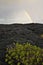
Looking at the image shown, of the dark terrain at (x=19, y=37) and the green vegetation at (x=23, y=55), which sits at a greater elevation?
the dark terrain at (x=19, y=37)

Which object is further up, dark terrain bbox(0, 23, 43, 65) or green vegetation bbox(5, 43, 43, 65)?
dark terrain bbox(0, 23, 43, 65)

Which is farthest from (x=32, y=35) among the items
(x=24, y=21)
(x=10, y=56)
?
(x=24, y=21)

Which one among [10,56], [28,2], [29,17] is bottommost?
[10,56]

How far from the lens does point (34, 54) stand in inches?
51.3

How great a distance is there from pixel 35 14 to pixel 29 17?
0.40 feet

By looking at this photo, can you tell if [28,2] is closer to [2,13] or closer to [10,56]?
[2,13]

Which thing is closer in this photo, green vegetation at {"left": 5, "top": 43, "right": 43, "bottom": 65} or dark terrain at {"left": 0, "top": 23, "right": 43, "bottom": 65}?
green vegetation at {"left": 5, "top": 43, "right": 43, "bottom": 65}

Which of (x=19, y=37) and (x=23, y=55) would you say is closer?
(x=23, y=55)

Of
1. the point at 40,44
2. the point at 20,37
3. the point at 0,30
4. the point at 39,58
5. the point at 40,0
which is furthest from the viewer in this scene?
the point at 40,0

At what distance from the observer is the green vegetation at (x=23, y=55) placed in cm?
128

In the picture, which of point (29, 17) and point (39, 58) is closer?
point (39, 58)

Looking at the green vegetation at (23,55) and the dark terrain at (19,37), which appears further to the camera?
the dark terrain at (19,37)

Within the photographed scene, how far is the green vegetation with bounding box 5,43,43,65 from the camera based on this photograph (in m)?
1.28

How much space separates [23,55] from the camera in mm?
1311
